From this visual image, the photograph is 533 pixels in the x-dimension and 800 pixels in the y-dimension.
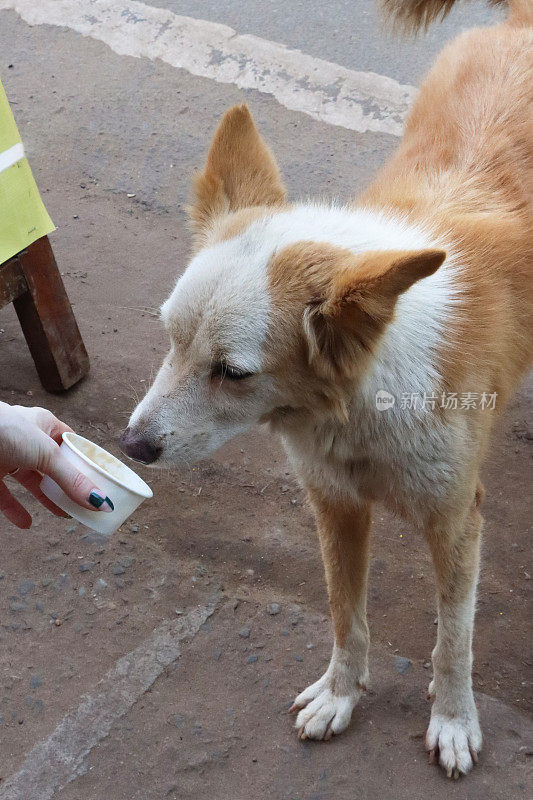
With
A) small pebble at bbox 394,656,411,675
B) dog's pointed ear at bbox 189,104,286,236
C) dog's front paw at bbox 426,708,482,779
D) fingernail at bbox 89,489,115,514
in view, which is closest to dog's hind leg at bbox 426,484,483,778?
dog's front paw at bbox 426,708,482,779

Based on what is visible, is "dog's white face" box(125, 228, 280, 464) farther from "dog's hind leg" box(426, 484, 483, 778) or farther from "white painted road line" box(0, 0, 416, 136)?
"white painted road line" box(0, 0, 416, 136)

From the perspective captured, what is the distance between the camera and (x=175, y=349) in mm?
2367

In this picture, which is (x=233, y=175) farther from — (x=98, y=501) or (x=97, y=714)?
(x=97, y=714)

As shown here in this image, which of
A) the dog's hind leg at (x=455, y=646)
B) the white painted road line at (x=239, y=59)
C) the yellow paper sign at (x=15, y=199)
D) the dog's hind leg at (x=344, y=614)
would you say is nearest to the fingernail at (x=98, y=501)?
the dog's hind leg at (x=344, y=614)

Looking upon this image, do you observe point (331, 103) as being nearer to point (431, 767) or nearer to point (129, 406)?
point (129, 406)

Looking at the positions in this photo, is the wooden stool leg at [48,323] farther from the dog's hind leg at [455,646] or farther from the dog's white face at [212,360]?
the dog's hind leg at [455,646]

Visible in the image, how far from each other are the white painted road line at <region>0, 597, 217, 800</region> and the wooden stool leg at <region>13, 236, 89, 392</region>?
153 centimetres

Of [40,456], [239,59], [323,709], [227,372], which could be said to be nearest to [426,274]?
[227,372]

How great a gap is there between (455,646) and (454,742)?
0.30 m

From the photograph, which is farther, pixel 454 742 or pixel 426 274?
pixel 454 742

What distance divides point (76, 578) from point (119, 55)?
15.2 feet

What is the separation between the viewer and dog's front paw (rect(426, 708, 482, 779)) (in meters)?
2.68

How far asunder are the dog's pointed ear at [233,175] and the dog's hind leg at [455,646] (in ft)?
3.85

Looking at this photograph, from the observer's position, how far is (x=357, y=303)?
2086 mm
